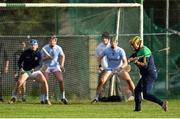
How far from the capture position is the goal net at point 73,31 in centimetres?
2227

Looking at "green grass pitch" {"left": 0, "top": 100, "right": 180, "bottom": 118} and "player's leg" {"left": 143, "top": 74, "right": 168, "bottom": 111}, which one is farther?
"player's leg" {"left": 143, "top": 74, "right": 168, "bottom": 111}

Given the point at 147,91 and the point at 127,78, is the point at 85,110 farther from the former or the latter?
the point at 127,78

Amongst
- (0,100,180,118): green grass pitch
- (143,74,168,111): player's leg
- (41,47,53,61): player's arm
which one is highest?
(41,47,53,61): player's arm

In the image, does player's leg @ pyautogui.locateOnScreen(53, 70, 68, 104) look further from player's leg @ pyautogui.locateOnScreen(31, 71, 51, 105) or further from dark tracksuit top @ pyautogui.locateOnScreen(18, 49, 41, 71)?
dark tracksuit top @ pyautogui.locateOnScreen(18, 49, 41, 71)

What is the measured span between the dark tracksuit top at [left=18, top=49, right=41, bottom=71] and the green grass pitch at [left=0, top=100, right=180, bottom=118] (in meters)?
0.98

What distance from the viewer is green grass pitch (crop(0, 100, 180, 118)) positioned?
16.2 metres

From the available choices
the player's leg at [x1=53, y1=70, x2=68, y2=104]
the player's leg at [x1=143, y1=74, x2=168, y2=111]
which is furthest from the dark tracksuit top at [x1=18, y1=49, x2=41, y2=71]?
the player's leg at [x1=143, y1=74, x2=168, y2=111]

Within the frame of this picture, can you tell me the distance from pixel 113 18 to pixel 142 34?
3.86ft

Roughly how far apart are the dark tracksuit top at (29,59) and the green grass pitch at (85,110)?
0.98m

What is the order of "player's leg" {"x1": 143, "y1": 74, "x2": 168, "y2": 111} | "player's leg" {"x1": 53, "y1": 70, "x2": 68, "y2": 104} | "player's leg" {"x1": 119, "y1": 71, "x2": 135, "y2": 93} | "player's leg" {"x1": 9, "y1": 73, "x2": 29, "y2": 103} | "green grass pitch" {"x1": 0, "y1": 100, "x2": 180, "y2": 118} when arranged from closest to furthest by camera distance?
"green grass pitch" {"x1": 0, "y1": 100, "x2": 180, "y2": 118} < "player's leg" {"x1": 143, "y1": 74, "x2": 168, "y2": 111} < "player's leg" {"x1": 9, "y1": 73, "x2": 29, "y2": 103} < "player's leg" {"x1": 53, "y1": 70, "x2": 68, "y2": 104} < "player's leg" {"x1": 119, "y1": 71, "x2": 135, "y2": 93}

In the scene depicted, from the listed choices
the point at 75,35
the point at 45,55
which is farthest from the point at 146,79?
the point at 75,35

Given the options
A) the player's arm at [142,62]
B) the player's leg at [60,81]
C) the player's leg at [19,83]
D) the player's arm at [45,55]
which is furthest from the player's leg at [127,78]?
the player's arm at [142,62]

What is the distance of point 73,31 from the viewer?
22938 mm

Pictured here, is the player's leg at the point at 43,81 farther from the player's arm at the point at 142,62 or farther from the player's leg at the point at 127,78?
the player's arm at the point at 142,62
